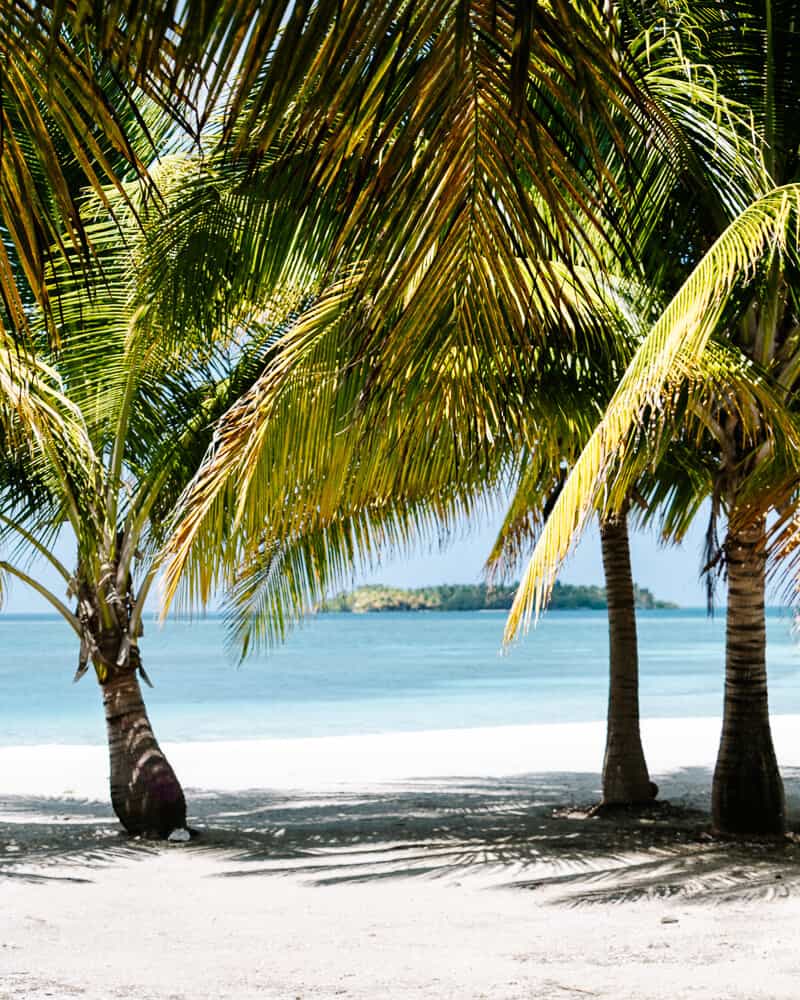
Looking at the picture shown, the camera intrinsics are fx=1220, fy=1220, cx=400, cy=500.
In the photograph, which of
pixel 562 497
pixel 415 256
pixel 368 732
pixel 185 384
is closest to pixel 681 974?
pixel 562 497

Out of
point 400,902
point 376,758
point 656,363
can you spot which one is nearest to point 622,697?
point 400,902

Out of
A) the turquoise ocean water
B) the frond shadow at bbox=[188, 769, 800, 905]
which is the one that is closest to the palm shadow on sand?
the frond shadow at bbox=[188, 769, 800, 905]

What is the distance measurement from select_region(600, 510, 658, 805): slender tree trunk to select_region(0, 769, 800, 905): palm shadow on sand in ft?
0.80

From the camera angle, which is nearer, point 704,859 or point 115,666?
point 704,859

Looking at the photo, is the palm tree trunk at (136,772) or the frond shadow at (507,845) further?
the palm tree trunk at (136,772)

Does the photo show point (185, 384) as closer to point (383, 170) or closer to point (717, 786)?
point (717, 786)

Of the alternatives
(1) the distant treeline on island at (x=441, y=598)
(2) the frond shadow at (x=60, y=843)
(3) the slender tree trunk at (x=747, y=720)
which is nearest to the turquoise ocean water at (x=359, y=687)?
(2) the frond shadow at (x=60, y=843)

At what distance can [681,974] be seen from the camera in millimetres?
4914

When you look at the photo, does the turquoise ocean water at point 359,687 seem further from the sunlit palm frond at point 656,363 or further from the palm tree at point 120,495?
the sunlit palm frond at point 656,363

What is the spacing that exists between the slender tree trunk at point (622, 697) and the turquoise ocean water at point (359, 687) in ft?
12.8

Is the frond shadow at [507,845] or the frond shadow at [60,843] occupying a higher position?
the frond shadow at [60,843]

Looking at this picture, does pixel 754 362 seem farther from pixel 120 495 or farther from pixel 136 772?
pixel 136 772

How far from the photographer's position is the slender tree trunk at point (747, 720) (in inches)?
292

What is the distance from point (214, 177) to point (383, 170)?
5.04m
